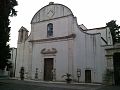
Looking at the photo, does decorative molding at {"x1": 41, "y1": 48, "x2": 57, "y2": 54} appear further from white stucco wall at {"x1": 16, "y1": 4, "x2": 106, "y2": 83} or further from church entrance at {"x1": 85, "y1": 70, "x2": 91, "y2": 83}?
church entrance at {"x1": 85, "y1": 70, "x2": 91, "y2": 83}

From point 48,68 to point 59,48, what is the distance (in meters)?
3.39

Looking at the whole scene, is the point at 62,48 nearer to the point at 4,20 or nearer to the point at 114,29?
the point at 4,20

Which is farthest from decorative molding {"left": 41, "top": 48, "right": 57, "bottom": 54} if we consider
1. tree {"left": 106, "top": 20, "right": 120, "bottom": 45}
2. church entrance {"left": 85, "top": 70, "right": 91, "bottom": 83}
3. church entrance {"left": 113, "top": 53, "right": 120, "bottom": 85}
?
tree {"left": 106, "top": 20, "right": 120, "bottom": 45}

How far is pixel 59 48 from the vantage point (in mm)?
25875

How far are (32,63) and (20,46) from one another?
12.8 feet

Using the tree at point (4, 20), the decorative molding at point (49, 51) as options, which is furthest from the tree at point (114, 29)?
the tree at point (4, 20)

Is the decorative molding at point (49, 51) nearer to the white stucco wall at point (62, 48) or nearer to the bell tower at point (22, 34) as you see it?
the white stucco wall at point (62, 48)

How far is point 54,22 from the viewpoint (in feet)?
89.6

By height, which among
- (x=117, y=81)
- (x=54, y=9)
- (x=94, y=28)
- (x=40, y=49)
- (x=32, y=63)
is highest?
(x=54, y=9)

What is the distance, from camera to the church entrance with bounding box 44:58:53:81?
26.3 metres

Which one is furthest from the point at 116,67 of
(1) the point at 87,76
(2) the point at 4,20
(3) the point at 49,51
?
(2) the point at 4,20

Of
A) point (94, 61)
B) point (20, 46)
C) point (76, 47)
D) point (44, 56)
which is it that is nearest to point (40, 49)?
point (44, 56)

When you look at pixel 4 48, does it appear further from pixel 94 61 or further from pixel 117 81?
pixel 117 81

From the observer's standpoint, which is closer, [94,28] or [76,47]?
[76,47]
